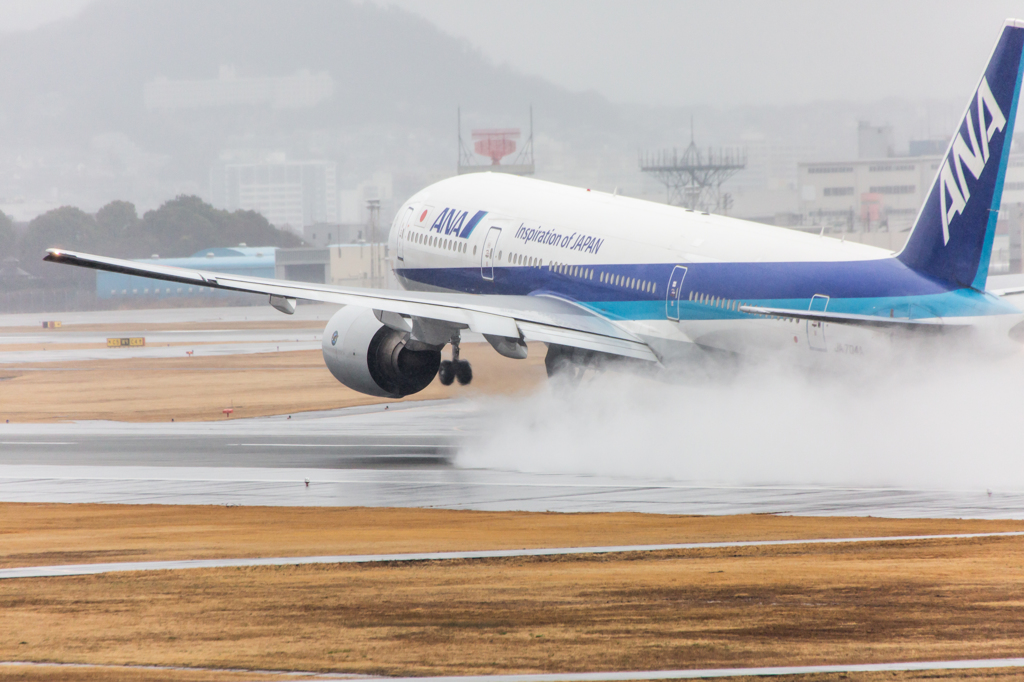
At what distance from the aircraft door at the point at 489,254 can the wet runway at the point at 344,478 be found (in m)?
3.91

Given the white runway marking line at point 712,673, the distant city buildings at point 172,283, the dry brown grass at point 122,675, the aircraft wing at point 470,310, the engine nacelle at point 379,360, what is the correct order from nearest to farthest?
1. the white runway marking line at point 712,673
2. the dry brown grass at point 122,675
3. the aircraft wing at point 470,310
4. the engine nacelle at point 379,360
5. the distant city buildings at point 172,283

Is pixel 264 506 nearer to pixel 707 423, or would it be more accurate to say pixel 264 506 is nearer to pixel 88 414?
pixel 707 423

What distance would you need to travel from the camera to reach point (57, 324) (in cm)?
9325

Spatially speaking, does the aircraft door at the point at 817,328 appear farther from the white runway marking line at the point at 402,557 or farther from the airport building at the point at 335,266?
the airport building at the point at 335,266

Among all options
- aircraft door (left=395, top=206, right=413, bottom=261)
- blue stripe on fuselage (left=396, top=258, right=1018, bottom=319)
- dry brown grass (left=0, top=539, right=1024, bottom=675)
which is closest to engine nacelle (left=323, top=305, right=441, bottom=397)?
blue stripe on fuselage (left=396, top=258, right=1018, bottom=319)

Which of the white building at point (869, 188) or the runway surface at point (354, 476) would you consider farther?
the white building at point (869, 188)

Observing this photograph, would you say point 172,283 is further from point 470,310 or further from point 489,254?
point 470,310

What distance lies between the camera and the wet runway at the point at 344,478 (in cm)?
1739

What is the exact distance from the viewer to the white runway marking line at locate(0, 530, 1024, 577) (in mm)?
12469

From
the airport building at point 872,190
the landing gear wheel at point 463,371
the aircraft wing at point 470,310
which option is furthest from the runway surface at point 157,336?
the airport building at point 872,190

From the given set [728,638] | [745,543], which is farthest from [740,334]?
[728,638]

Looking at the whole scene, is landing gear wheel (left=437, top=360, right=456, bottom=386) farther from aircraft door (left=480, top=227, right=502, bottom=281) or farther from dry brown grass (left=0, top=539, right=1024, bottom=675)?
dry brown grass (left=0, top=539, right=1024, bottom=675)

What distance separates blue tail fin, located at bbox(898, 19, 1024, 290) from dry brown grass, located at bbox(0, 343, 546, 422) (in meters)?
11.1

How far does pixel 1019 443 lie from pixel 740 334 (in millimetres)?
5099
